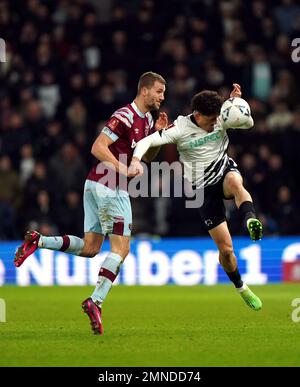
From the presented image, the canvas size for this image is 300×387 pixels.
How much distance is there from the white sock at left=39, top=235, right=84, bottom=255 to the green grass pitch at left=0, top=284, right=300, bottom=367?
0.79m

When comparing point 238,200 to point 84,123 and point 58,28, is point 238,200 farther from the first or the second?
point 58,28

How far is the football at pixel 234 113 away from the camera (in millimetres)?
10656

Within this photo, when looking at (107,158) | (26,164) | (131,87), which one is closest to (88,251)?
(107,158)

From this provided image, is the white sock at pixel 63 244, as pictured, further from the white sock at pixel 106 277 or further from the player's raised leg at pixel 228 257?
the player's raised leg at pixel 228 257

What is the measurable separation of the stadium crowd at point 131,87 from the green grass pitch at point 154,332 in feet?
10.6

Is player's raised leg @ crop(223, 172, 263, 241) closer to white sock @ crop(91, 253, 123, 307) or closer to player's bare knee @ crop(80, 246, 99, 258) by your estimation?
white sock @ crop(91, 253, 123, 307)

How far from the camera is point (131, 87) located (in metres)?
20.4

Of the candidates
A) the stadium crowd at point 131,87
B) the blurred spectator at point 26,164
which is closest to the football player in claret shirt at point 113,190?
the stadium crowd at point 131,87

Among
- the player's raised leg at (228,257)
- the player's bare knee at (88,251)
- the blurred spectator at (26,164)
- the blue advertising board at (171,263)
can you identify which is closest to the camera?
the player's bare knee at (88,251)

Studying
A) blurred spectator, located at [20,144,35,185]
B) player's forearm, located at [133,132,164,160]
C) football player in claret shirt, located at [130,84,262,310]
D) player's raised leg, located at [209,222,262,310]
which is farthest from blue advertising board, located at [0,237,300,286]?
player's forearm, located at [133,132,164,160]

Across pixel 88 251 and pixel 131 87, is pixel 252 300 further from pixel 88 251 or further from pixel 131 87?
pixel 131 87

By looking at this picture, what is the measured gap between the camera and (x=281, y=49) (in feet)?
67.1

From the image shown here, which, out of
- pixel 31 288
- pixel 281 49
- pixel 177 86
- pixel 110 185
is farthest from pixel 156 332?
pixel 281 49

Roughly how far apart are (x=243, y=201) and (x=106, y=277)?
1.62 m
